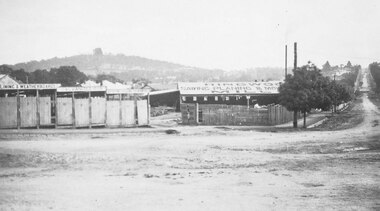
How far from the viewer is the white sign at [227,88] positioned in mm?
60312

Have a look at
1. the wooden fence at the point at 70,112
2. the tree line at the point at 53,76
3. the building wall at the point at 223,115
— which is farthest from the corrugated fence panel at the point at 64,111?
the tree line at the point at 53,76

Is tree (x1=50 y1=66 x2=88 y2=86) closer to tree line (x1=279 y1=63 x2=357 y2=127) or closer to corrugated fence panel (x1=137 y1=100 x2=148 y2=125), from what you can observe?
corrugated fence panel (x1=137 y1=100 x2=148 y2=125)

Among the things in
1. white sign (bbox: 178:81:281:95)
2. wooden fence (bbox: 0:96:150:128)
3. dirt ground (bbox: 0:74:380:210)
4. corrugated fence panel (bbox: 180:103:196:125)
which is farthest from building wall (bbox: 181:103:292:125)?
white sign (bbox: 178:81:281:95)

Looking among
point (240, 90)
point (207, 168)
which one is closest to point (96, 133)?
point (207, 168)

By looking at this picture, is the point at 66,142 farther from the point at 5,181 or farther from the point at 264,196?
the point at 264,196

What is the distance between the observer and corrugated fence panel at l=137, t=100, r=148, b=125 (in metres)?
27.5

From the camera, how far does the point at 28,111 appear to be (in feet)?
78.5

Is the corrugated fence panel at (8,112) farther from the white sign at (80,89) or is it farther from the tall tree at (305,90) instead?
the tall tree at (305,90)

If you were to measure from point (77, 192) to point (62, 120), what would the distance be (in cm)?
1624

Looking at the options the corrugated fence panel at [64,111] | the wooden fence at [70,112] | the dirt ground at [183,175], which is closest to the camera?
the dirt ground at [183,175]

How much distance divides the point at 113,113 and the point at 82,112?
224cm

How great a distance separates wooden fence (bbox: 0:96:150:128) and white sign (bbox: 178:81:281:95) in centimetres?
3260

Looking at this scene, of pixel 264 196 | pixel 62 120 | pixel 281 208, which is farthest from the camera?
pixel 62 120

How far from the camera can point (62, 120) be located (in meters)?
24.9
